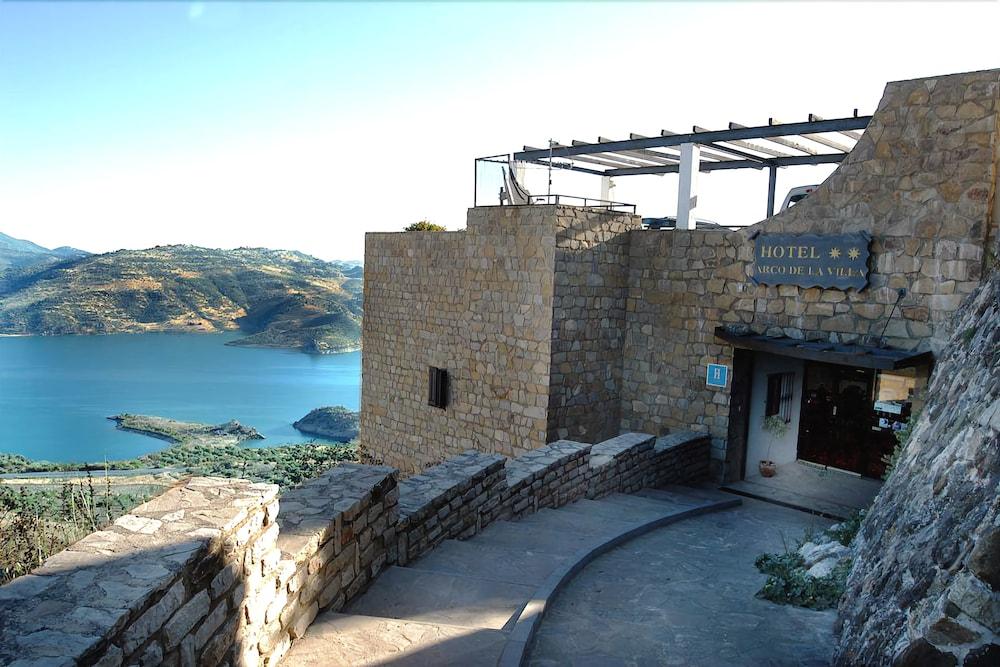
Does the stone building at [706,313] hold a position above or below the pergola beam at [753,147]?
below

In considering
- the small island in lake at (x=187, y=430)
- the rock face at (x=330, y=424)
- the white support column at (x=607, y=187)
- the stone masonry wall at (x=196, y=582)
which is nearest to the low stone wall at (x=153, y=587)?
the stone masonry wall at (x=196, y=582)

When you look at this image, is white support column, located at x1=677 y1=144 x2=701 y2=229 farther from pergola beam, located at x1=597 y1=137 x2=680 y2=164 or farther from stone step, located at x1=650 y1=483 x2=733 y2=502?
stone step, located at x1=650 y1=483 x2=733 y2=502

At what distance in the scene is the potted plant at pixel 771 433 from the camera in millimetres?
11477

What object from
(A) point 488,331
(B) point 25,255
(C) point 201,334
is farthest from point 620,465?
(B) point 25,255

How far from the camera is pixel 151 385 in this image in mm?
48094

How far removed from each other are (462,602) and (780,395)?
8713 millimetres

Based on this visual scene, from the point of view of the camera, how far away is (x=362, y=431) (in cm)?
1462

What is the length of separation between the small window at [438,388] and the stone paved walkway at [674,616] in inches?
227

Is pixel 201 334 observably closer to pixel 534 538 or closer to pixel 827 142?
pixel 827 142

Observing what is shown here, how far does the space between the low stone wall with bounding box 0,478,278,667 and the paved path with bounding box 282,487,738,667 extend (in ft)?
2.48

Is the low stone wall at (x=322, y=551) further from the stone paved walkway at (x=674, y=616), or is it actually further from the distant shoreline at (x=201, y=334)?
the distant shoreline at (x=201, y=334)

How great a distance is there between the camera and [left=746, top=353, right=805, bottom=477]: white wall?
11266 millimetres

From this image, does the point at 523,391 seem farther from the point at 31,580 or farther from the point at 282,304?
the point at 282,304

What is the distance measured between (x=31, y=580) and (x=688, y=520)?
7.19 metres
